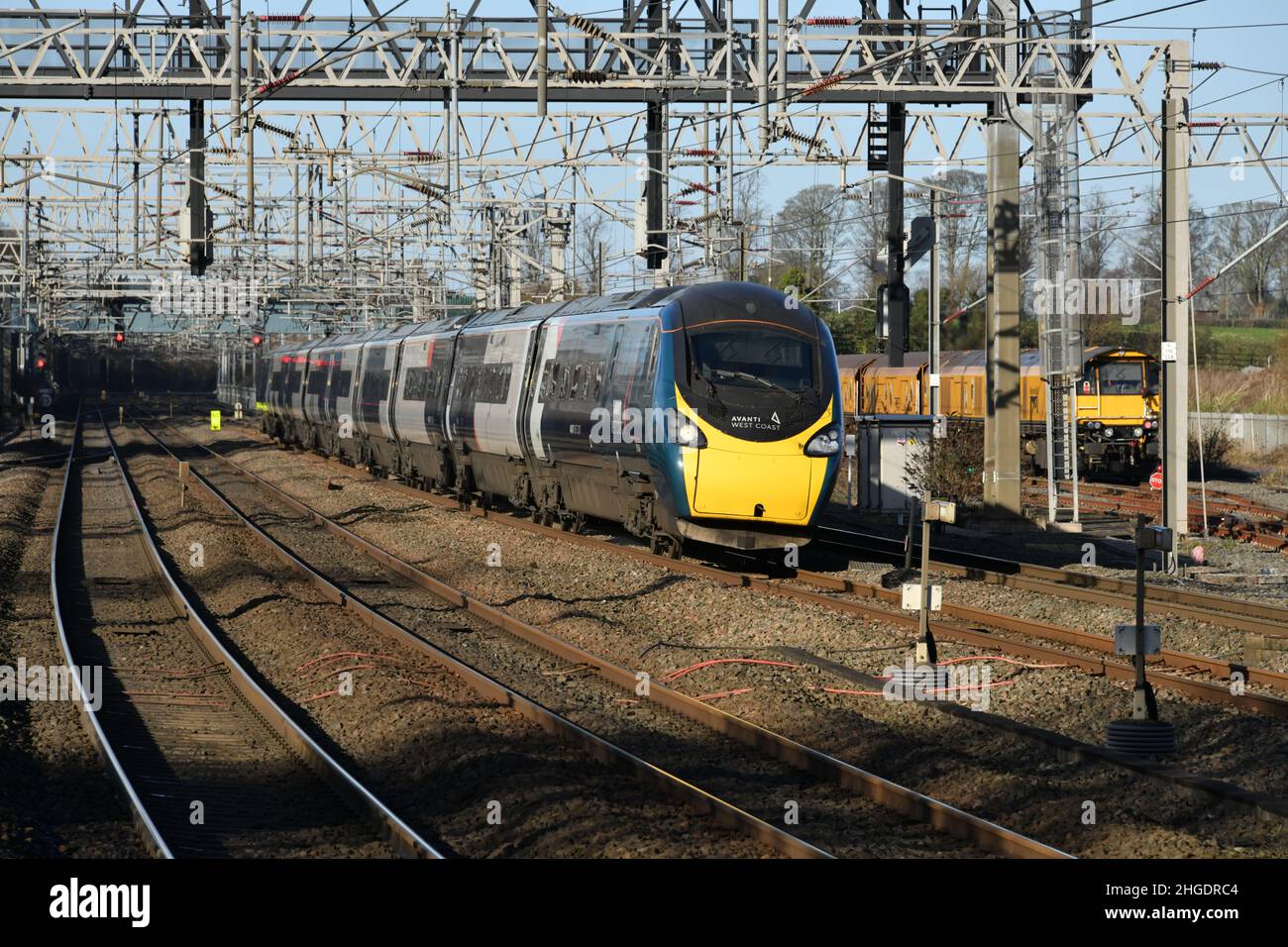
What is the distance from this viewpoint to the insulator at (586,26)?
861 inches

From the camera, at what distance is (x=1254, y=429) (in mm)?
45750

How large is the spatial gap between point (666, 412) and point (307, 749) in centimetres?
764

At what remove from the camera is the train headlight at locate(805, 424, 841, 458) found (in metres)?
17.2

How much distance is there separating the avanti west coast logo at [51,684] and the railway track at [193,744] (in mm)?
56

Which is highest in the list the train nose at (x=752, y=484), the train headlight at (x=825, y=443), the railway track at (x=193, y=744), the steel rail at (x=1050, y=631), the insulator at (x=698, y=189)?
the insulator at (x=698, y=189)

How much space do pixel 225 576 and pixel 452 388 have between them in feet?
29.3

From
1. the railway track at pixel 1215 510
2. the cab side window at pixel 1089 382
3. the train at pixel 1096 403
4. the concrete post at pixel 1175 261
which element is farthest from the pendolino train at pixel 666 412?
the cab side window at pixel 1089 382

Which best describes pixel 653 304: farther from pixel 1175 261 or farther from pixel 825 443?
pixel 1175 261

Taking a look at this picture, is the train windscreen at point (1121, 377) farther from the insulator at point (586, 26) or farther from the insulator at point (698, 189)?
the insulator at point (586, 26)

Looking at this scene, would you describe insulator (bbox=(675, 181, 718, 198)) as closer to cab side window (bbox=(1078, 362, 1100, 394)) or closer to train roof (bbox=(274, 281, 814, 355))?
train roof (bbox=(274, 281, 814, 355))

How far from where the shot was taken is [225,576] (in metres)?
19.4

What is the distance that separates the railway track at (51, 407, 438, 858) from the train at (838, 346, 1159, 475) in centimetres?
2280
